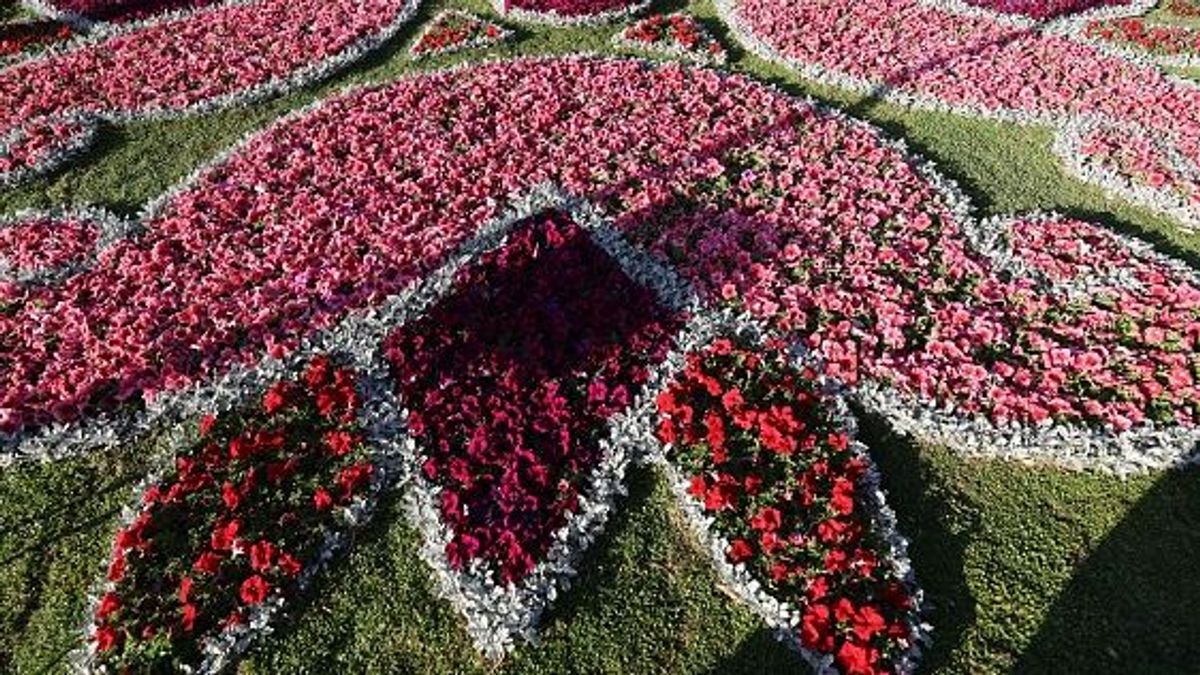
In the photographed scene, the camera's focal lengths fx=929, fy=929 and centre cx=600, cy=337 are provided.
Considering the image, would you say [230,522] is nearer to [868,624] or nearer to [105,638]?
[105,638]

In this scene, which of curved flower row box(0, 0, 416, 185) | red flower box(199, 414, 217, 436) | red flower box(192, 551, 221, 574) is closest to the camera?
red flower box(192, 551, 221, 574)

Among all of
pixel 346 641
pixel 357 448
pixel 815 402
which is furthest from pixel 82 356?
pixel 815 402

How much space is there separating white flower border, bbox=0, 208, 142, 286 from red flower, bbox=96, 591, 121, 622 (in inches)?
208

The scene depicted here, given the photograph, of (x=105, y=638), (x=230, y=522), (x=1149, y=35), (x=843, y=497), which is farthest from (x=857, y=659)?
(x=1149, y=35)

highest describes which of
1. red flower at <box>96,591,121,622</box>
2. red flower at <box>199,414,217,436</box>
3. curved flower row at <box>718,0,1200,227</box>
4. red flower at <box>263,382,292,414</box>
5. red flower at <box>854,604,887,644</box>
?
curved flower row at <box>718,0,1200,227</box>

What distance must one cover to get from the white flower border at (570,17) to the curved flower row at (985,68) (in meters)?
1.86

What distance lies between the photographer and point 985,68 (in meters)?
15.4

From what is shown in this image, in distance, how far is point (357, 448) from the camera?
363 inches

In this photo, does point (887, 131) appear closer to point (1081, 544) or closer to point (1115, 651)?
point (1081, 544)

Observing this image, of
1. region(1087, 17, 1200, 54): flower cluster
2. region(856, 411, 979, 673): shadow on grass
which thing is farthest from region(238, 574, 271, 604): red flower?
region(1087, 17, 1200, 54): flower cluster

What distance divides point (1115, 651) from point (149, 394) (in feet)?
31.1

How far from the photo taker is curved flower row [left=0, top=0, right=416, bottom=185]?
47.7ft

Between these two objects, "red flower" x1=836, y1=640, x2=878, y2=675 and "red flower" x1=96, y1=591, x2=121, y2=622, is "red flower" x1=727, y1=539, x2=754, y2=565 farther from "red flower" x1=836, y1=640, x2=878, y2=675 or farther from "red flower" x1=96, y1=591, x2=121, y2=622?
"red flower" x1=96, y1=591, x2=121, y2=622

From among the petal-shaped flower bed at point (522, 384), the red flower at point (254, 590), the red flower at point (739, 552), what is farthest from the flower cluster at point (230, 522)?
the red flower at point (739, 552)
